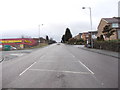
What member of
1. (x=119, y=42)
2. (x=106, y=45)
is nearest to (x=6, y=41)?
(x=106, y=45)

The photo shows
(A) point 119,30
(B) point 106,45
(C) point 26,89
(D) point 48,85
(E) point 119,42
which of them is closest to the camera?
(C) point 26,89

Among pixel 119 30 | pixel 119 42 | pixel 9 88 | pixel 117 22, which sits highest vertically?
pixel 117 22

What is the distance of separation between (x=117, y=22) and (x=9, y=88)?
4510cm

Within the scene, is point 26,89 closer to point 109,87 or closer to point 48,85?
point 48,85

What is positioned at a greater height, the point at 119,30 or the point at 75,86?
the point at 119,30

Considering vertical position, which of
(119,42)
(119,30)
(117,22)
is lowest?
(119,42)

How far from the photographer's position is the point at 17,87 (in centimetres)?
464

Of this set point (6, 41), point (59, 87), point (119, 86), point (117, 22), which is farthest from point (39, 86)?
point (117, 22)

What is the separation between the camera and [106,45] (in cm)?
2145

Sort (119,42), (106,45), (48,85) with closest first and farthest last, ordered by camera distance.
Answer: (48,85), (119,42), (106,45)

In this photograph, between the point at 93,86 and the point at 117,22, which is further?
the point at 117,22

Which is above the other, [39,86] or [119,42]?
[119,42]

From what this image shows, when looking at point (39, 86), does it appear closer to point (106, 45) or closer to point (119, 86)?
point (119, 86)

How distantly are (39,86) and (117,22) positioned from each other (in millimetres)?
44381
